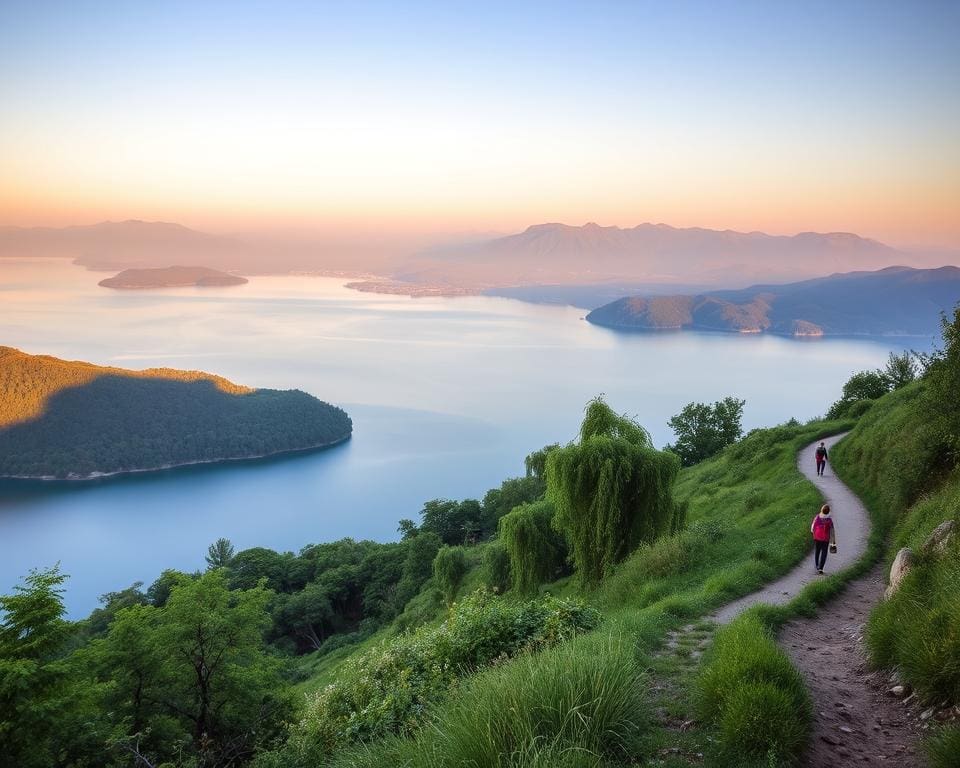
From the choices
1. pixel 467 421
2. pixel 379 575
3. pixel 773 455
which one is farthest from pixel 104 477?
pixel 773 455

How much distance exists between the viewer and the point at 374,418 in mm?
109688

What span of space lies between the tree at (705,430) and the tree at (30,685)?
35.9 meters

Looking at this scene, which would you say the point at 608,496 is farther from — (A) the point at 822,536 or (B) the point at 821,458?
(B) the point at 821,458

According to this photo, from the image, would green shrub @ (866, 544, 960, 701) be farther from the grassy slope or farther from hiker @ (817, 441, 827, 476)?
hiker @ (817, 441, 827, 476)

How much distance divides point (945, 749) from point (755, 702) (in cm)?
113

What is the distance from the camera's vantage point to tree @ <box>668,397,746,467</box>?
39188 millimetres

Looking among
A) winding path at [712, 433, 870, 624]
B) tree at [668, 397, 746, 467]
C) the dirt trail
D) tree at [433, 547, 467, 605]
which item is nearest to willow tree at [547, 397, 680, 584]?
winding path at [712, 433, 870, 624]

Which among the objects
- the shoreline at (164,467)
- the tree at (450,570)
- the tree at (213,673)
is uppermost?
the tree at (213,673)

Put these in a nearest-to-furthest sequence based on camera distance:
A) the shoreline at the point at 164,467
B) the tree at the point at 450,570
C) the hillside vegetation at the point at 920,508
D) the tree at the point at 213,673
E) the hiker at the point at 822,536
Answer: the hillside vegetation at the point at 920,508 < the hiker at the point at 822,536 < the tree at the point at 213,673 < the tree at the point at 450,570 < the shoreline at the point at 164,467

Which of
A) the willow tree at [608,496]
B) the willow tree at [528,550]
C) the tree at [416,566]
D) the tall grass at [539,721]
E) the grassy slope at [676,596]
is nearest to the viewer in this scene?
the tall grass at [539,721]

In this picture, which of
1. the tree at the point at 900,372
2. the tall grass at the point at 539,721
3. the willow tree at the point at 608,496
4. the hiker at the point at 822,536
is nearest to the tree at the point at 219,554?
the willow tree at the point at 608,496

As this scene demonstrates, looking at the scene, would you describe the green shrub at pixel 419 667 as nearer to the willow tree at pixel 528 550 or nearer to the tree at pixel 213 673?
the tree at pixel 213 673

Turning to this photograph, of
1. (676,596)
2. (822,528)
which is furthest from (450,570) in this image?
(822,528)

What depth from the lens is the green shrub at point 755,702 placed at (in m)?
4.17
